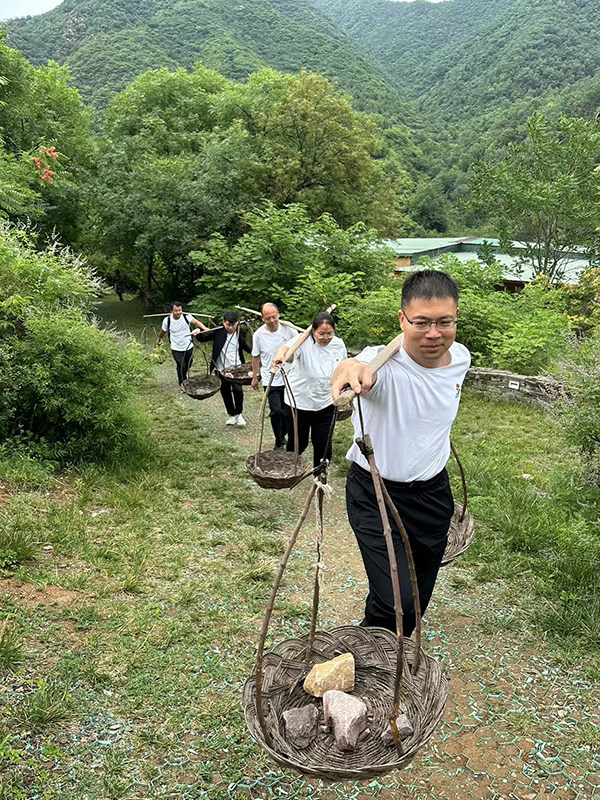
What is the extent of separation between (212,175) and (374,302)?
7.31 meters

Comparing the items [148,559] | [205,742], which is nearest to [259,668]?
[205,742]

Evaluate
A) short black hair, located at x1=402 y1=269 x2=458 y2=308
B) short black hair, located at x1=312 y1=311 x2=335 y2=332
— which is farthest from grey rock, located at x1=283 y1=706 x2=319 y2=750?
short black hair, located at x1=312 y1=311 x2=335 y2=332

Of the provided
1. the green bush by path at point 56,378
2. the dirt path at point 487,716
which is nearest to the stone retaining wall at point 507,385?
the dirt path at point 487,716

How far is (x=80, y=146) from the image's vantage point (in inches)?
803

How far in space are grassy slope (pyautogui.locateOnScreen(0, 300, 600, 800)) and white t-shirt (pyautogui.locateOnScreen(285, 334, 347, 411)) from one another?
1.18 meters

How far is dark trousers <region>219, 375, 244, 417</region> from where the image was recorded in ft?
25.1

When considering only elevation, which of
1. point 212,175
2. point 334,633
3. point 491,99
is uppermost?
point 491,99

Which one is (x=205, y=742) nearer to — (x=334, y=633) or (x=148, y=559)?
(x=334, y=633)

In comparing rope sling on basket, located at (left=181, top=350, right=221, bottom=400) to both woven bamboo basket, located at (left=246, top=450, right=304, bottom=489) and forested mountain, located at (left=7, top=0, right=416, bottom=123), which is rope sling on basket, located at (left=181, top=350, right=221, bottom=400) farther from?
forested mountain, located at (left=7, top=0, right=416, bottom=123)

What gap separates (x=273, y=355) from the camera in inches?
234

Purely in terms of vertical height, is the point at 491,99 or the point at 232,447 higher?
the point at 491,99

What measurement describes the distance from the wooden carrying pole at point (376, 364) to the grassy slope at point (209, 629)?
1.87 m

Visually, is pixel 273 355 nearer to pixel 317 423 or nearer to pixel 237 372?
pixel 317 423

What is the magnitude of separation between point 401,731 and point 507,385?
797cm
